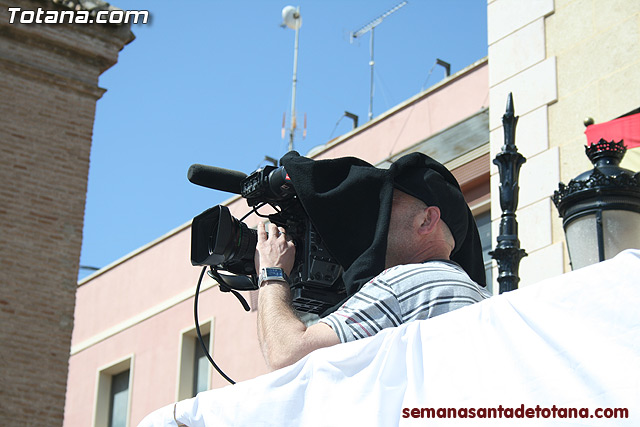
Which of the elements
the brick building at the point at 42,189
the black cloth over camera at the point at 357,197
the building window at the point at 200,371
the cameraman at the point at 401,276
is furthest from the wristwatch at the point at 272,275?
the building window at the point at 200,371

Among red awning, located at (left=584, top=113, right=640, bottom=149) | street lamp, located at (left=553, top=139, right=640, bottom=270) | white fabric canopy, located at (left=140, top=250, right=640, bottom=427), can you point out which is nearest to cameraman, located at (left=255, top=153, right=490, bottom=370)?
white fabric canopy, located at (left=140, top=250, right=640, bottom=427)

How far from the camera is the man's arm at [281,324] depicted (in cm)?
296

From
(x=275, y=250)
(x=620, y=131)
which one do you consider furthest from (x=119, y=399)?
(x=275, y=250)

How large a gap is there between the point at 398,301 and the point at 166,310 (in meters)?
14.6

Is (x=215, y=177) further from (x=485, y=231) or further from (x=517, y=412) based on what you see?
(x=485, y=231)

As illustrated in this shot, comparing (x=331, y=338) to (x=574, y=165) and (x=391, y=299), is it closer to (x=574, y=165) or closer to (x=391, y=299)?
(x=391, y=299)

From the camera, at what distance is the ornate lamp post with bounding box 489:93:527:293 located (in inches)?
222

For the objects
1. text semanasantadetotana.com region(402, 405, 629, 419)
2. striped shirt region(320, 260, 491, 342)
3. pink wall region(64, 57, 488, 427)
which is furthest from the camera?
pink wall region(64, 57, 488, 427)

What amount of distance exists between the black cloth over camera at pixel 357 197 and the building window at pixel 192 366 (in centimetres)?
1329

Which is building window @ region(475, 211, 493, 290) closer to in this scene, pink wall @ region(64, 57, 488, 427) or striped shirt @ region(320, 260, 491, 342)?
pink wall @ region(64, 57, 488, 427)

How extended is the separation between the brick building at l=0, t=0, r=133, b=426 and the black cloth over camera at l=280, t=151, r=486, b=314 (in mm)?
8520

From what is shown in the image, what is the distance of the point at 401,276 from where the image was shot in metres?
3.02

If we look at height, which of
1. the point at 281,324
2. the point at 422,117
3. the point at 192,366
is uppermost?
the point at 422,117

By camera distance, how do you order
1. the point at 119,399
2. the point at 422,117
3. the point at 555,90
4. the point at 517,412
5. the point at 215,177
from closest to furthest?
the point at 517,412, the point at 215,177, the point at 555,90, the point at 422,117, the point at 119,399
